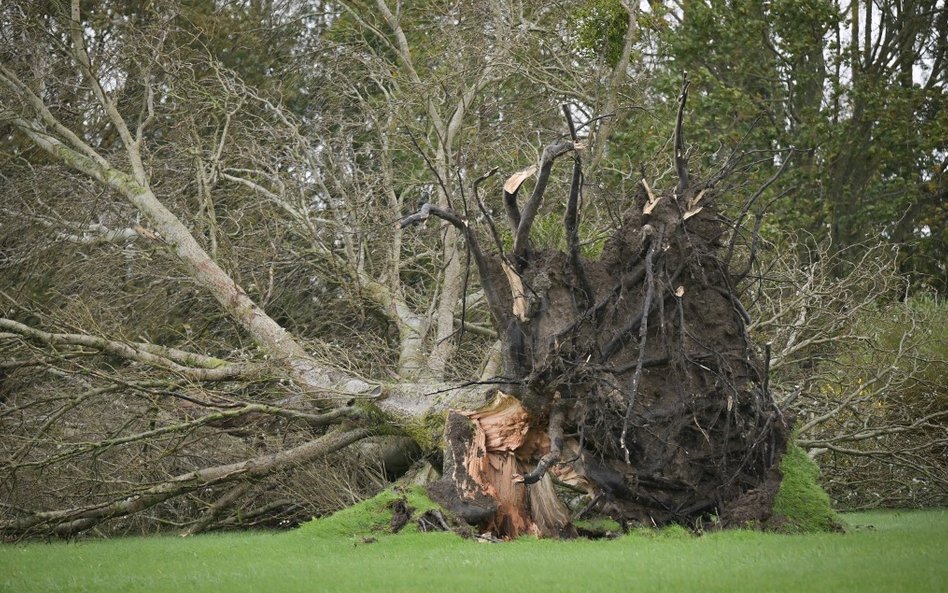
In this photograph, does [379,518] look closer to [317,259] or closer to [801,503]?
[801,503]

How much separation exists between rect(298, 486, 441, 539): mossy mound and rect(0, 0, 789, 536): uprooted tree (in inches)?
9.7

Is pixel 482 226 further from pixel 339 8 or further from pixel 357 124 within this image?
pixel 339 8

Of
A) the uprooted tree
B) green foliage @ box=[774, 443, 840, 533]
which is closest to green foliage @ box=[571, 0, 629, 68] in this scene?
the uprooted tree

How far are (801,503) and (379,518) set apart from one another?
12.1 ft

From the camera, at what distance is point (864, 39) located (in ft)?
80.9

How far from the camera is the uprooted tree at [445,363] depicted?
10.1m

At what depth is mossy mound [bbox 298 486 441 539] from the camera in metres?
10.4

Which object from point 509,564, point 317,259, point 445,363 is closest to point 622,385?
point 509,564

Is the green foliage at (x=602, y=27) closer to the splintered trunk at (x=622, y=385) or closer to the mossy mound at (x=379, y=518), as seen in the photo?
the splintered trunk at (x=622, y=385)

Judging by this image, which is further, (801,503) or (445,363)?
(445,363)

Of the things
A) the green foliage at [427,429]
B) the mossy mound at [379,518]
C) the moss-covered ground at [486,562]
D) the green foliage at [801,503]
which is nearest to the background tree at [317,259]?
the green foliage at [427,429]

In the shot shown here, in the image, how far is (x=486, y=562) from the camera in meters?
8.17

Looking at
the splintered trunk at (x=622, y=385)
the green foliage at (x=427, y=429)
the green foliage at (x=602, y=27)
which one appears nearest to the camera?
the splintered trunk at (x=622, y=385)

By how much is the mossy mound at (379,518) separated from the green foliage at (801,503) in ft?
9.76
